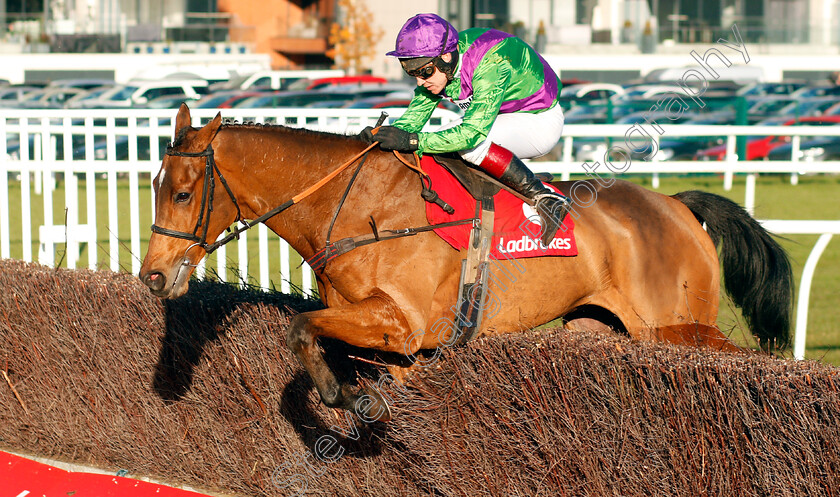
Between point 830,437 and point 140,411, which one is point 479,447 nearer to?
point 830,437

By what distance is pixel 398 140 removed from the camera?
3730 millimetres

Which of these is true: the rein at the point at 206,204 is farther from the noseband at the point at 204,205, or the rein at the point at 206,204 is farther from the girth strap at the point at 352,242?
the girth strap at the point at 352,242

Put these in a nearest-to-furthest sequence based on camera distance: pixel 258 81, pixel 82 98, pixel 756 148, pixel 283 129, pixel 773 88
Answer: pixel 283 129 < pixel 756 148 < pixel 82 98 < pixel 773 88 < pixel 258 81

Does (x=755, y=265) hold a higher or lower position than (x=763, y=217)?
lower

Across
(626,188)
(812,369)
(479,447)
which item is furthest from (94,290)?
(812,369)

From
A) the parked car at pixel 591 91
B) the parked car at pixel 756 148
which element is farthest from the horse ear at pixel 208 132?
the parked car at pixel 591 91

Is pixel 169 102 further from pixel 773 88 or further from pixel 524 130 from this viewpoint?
pixel 524 130

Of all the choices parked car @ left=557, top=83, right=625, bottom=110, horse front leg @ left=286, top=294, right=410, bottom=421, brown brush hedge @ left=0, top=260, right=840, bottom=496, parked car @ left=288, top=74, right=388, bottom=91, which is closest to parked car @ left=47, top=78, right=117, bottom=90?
parked car @ left=288, top=74, right=388, bottom=91

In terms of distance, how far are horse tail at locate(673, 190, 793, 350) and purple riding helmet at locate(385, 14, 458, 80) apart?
1546 mm

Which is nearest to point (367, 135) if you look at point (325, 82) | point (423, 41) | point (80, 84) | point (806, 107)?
point (423, 41)

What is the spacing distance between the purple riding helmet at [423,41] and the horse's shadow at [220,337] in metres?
1.15

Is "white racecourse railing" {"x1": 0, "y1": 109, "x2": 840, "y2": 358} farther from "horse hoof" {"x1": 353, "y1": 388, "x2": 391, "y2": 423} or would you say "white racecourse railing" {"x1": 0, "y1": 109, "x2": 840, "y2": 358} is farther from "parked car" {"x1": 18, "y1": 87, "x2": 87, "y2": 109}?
"parked car" {"x1": 18, "y1": 87, "x2": 87, "y2": 109}

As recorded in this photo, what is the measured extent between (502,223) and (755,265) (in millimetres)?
1373

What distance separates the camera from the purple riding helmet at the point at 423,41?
3742 millimetres
